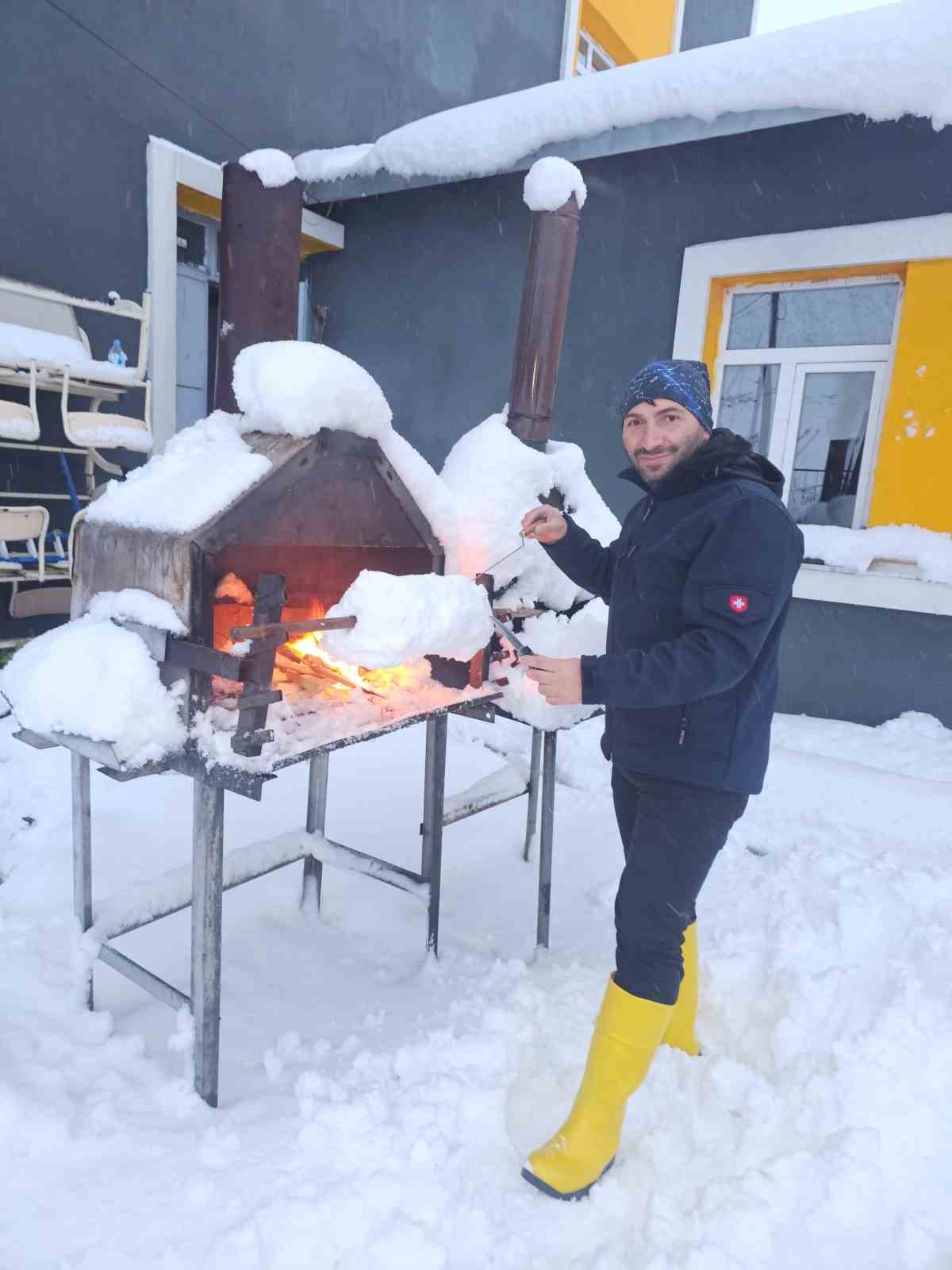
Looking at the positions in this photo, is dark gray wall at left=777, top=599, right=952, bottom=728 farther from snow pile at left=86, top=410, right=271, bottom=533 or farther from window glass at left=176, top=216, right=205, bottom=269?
window glass at left=176, top=216, right=205, bottom=269

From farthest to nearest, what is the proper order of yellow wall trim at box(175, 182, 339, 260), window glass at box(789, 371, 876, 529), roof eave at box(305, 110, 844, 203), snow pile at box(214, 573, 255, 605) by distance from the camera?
1. yellow wall trim at box(175, 182, 339, 260)
2. window glass at box(789, 371, 876, 529)
3. roof eave at box(305, 110, 844, 203)
4. snow pile at box(214, 573, 255, 605)

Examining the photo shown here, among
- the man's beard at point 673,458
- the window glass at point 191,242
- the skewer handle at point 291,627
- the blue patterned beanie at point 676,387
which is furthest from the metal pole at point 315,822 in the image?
the window glass at point 191,242

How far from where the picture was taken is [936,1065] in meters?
2.26

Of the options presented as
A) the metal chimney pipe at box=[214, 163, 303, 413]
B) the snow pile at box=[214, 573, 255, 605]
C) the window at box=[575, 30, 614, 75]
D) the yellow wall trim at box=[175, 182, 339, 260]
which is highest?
the window at box=[575, 30, 614, 75]

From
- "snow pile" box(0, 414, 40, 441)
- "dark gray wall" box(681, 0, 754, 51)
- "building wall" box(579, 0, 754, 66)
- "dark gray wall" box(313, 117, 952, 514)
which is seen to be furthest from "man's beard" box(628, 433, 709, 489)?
"dark gray wall" box(681, 0, 754, 51)

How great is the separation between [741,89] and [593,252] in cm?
155

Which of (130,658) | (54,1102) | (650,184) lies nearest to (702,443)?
(130,658)

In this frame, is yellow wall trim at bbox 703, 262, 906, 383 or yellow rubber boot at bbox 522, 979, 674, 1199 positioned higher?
yellow wall trim at bbox 703, 262, 906, 383

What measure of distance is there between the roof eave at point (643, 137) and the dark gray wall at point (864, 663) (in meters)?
2.96

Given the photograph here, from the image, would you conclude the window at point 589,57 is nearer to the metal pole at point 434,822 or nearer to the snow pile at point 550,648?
the snow pile at point 550,648

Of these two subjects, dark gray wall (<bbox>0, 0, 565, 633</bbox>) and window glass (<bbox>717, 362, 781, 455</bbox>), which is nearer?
dark gray wall (<bbox>0, 0, 565, 633</bbox>)

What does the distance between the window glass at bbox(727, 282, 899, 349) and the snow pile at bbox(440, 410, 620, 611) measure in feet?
10.5

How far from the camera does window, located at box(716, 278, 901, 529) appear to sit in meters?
5.14

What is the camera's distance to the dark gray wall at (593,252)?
496 cm
